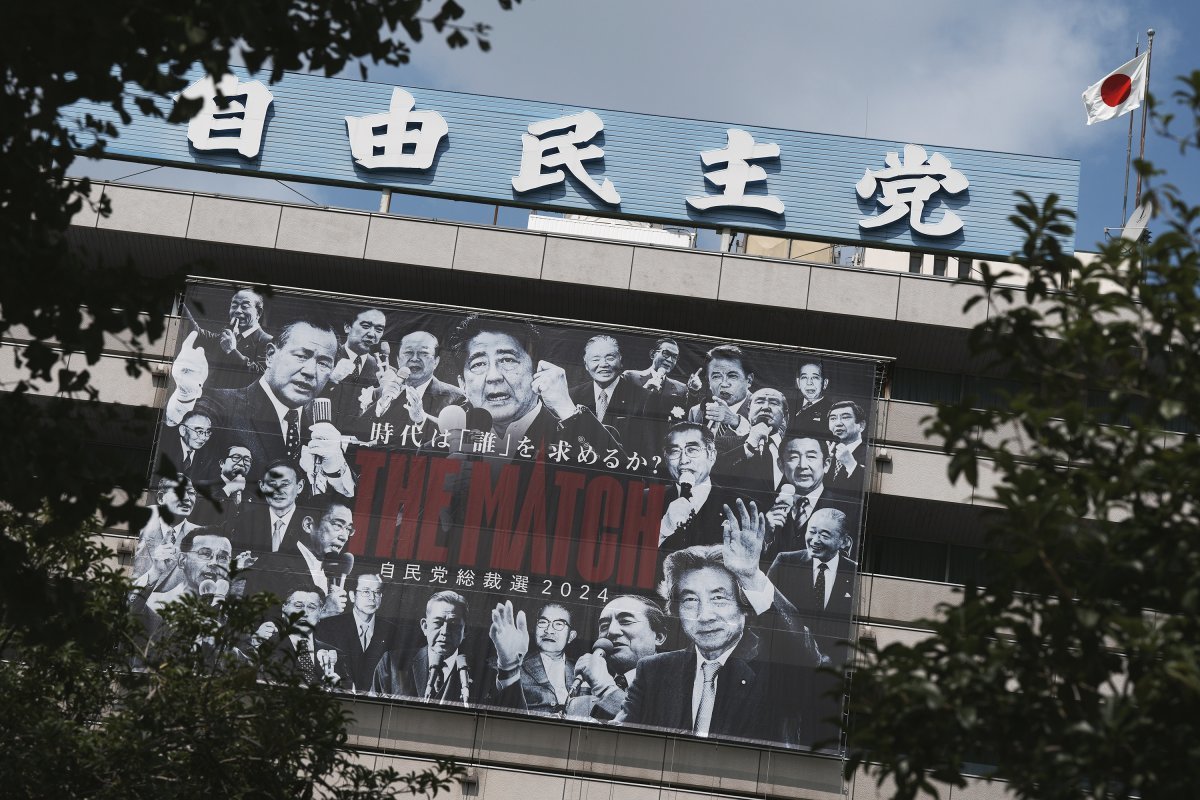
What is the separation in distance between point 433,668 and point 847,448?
807cm

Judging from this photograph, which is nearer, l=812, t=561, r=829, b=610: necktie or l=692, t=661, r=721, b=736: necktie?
l=692, t=661, r=721, b=736: necktie

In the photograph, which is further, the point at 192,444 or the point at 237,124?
the point at 237,124

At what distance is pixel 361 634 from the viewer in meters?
24.1

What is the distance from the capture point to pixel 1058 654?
7637 mm

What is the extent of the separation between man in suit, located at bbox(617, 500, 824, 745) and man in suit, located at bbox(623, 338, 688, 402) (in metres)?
3.08

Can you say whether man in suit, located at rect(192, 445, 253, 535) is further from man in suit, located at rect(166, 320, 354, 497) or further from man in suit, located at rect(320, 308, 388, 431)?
→ man in suit, located at rect(320, 308, 388, 431)

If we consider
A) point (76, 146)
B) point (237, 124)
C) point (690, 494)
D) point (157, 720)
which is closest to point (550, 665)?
point (690, 494)

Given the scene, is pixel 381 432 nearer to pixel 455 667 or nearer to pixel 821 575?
pixel 455 667

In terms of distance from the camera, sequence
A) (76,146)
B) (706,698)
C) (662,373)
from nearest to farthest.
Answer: (76,146)
(706,698)
(662,373)

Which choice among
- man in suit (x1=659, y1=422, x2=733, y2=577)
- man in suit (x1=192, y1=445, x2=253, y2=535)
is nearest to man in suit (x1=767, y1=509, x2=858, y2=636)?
man in suit (x1=659, y1=422, x2=733, y2=577)

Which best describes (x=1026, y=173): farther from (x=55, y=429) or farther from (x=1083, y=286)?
(x=55, y=429)

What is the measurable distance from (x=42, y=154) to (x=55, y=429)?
169 cm

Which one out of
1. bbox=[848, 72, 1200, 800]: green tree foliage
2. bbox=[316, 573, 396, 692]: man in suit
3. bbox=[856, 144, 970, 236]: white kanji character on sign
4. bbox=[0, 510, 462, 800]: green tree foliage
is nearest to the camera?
bbox=[848, 72, 1200, 800]: green tree foliage

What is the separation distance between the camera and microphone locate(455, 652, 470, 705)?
23.8m
